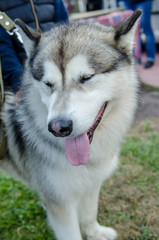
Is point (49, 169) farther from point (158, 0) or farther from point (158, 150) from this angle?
point (158, 0)

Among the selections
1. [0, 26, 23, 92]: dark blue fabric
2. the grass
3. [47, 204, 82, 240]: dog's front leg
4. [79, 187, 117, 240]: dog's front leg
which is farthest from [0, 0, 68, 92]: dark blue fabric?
the grass

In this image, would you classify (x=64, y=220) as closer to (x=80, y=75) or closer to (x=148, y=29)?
(x=80, y=75)

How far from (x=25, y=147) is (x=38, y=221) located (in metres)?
1.04

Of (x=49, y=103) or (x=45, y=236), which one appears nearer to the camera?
(x=49, y=103)

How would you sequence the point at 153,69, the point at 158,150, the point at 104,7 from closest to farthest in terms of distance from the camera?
the point at 158,150
the point at 153,69
the point at 104,7

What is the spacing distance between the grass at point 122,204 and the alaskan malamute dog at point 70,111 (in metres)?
0.52

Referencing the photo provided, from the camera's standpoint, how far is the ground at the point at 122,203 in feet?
8.11

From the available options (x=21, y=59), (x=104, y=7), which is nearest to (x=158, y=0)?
(x=104, y=7)

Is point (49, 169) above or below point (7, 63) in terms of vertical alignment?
below

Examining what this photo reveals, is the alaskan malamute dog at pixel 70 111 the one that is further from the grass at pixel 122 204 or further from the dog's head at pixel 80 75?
the grass at pixel 122 204

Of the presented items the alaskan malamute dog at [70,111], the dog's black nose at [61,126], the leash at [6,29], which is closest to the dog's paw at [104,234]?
the alaskan malamute dog at [70,111]

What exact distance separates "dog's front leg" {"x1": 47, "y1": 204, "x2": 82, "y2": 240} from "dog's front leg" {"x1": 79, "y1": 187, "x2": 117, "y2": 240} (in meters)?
0.31

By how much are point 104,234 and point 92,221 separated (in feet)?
0.57

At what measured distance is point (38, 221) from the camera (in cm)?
271
